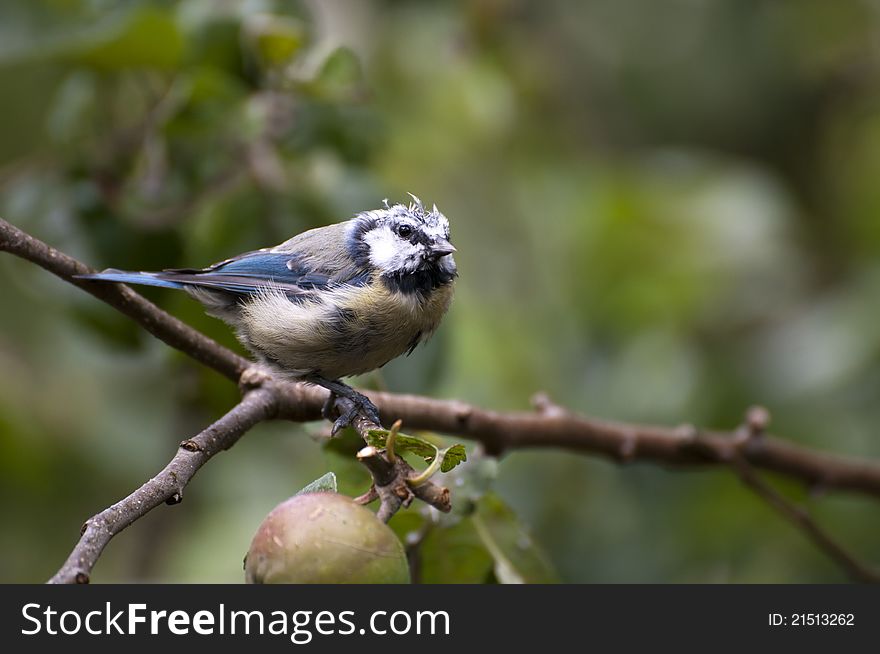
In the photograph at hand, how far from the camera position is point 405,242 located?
285 centimetres

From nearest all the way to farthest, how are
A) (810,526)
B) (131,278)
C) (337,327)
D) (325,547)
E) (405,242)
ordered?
1. (325,547)
2. (131,278)
3. (337,327)
4. (405,242)
5. (810,526)

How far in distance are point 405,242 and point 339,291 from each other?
23 cm

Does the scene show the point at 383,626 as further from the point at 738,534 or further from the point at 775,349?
the point at 775,349

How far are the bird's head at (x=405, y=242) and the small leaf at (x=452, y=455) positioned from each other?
37.5 inches

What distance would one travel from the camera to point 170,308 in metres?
3.22

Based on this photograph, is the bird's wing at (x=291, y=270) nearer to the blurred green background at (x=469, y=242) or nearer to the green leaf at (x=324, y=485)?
the blurred green background at (x=469, y=242)

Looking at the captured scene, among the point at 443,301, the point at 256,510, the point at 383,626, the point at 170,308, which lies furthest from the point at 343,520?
the point at 256,510

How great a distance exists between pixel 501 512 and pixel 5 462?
7.38 ft

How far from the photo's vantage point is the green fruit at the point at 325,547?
1657mm

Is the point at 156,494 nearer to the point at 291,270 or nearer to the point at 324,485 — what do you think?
the point at 324,485

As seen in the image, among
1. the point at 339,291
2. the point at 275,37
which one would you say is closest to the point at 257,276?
the point at 339,291

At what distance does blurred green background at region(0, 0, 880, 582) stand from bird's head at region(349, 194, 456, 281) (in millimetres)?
299

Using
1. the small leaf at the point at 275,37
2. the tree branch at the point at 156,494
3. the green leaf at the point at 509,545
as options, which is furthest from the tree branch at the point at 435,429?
the small leaf at the point at 275,37

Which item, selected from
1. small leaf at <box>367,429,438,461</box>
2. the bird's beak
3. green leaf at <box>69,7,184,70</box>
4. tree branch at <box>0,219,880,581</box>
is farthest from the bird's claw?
green leaf at <box>69,7,184,70</box>
